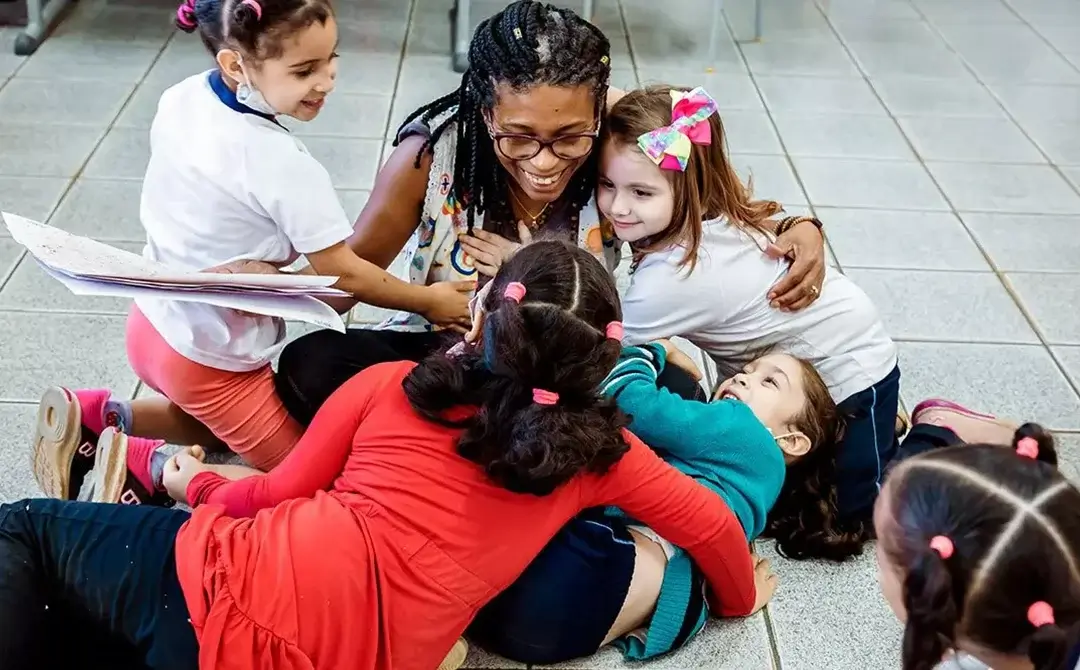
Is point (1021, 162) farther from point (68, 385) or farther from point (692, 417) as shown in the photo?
point (68, 385)

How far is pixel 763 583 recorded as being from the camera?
1635 millimetres

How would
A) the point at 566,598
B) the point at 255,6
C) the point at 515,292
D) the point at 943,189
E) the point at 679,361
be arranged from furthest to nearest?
the point at 943,189 < the point at 679,361 < the point at 566,598 < the point at 255,6 < the point at 515,292

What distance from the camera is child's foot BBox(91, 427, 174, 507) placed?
1578 mm

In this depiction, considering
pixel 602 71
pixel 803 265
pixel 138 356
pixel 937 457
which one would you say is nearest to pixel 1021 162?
pixel 803 265

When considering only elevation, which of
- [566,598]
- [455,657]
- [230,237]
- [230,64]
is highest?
[230,64]

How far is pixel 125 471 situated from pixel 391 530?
565mm

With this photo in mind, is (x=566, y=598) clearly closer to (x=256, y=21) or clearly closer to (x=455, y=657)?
(x=455, y=657)

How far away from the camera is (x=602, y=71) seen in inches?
61.1

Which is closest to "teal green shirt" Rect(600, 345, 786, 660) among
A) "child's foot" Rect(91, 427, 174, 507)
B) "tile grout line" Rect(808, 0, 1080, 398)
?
"child's foot" Rect(91, 427, 174, 507)

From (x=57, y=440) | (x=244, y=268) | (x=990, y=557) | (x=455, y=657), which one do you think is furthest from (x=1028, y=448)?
(x=57, y=440)

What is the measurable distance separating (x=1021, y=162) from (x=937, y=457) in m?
2.37

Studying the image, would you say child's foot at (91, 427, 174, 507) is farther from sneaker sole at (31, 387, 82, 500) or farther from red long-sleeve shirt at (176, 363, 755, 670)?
red long-sleeve shirt at (176, 363, 755, 670)

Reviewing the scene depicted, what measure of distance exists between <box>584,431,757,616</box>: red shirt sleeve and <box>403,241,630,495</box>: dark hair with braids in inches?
3.0

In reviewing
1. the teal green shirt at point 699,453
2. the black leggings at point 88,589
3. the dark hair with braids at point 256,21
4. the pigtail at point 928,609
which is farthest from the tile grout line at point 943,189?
the black leggings at point 88,589
